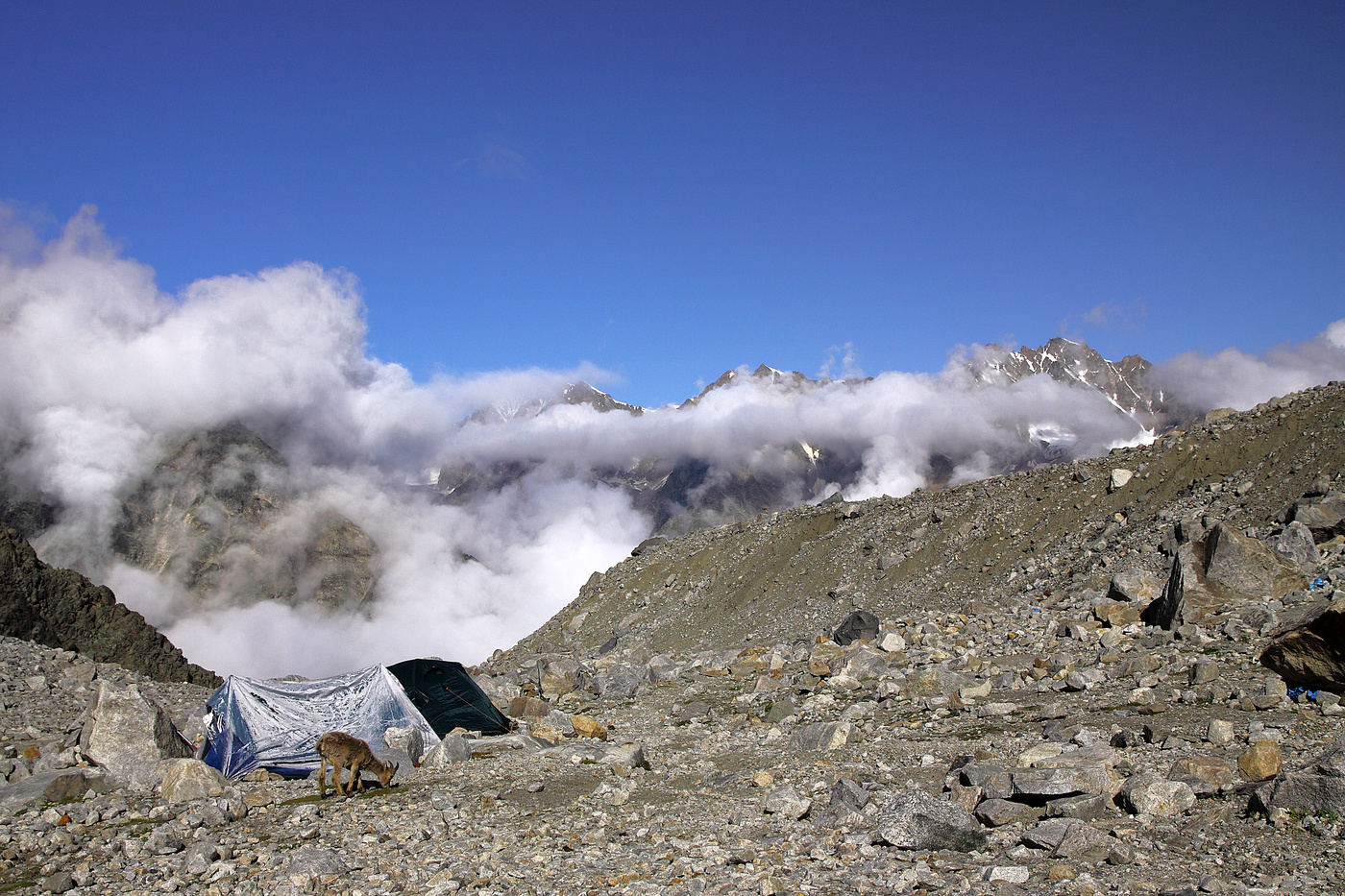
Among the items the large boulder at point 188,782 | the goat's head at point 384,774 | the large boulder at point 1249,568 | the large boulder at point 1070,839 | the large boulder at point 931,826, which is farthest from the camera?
the large boulder at point 1249,568

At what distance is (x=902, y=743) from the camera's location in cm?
1480

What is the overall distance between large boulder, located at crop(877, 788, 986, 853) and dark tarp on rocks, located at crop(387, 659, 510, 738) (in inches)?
581

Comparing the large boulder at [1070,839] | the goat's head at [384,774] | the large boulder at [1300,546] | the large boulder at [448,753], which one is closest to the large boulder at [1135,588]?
the large boulder at [1300,546]

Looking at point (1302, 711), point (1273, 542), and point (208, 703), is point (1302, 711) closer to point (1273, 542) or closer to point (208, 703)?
point (1273, 542)

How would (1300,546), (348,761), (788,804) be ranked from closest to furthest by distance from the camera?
(788,804) → (348,761) → (1300,546)

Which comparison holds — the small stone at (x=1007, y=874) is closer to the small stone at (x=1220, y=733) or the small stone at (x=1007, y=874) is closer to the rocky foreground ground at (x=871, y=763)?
the rocky foreground ground at (x=871, y=763)

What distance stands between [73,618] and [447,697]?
16.1 m

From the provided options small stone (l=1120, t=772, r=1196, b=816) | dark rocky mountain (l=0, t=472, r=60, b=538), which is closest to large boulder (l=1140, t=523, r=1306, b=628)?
small stone (l=1120, t=772, r=1196, b=816)

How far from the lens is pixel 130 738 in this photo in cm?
1470

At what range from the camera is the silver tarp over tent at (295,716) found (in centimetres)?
1762

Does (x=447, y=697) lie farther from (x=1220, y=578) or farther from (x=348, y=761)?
(x=1220, y=578)

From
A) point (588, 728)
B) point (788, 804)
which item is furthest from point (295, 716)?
point (788, 804)

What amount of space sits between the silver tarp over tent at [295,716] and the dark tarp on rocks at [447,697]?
1059mm

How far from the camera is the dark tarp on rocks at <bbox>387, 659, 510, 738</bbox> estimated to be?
70.0ft
